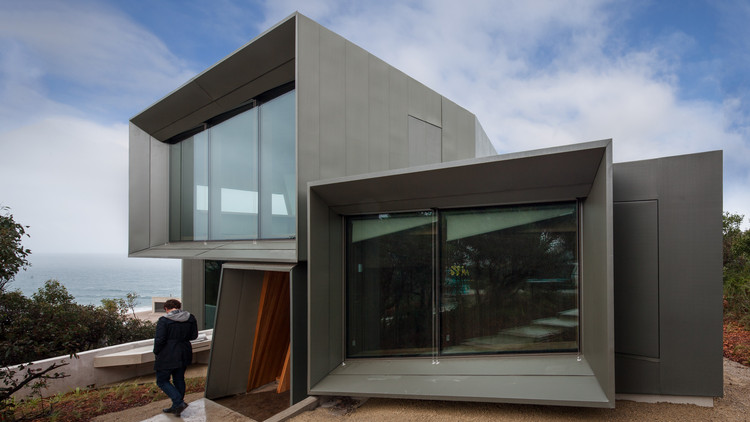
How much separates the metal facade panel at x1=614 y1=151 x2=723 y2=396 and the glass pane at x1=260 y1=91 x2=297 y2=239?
5464 millimetres

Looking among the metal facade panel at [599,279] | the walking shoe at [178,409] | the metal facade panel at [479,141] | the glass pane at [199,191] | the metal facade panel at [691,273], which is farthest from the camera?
the metal facade panel at [479,141]

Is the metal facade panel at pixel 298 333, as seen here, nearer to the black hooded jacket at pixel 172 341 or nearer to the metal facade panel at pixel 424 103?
the black hooded jacket at pixel 172 341

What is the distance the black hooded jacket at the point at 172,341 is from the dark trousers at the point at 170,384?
0.47 ft

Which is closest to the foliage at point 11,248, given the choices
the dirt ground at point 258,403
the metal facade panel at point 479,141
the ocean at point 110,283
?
the ocean at point 110,283

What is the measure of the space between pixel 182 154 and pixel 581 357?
10.4 metres

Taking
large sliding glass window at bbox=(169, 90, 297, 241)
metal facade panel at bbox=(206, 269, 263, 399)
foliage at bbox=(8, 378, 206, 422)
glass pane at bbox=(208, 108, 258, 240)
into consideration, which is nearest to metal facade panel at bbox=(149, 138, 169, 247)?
large sliding glass window at bbox=(169, 90, 297, 241)

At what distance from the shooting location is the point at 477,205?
18.8ft

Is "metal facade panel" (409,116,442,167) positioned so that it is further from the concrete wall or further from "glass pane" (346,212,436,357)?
"glass pane" (346,212,436,357)

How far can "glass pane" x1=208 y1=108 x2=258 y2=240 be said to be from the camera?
309 inches

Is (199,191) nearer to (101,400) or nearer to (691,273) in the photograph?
(101,400)

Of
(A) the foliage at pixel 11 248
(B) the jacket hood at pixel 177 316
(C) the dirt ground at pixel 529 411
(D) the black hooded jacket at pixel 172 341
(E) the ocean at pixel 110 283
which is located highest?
(A) the foliage at pixel 11 248

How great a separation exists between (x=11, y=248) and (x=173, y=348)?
2802mm

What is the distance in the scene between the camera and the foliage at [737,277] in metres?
9.91

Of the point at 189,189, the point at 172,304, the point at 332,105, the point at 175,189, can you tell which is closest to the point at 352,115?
the point at 332,105
